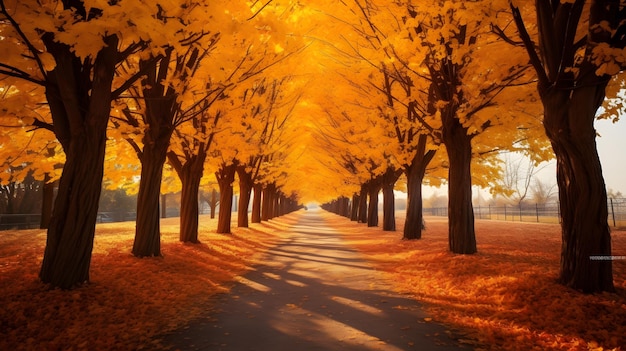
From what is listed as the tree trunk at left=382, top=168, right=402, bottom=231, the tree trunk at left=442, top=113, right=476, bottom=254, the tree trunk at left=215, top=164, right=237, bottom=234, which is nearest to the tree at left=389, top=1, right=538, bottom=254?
the tree trunk at left=442, top=113, right=476, bottom=254

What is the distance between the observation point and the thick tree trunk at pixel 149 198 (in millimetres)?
8844

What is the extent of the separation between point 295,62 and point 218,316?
27.9 feet

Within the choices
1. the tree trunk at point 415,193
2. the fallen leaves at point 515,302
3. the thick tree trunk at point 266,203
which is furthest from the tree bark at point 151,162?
the thick tree trunk at point 266,203

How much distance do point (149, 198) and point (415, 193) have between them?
9810 mm

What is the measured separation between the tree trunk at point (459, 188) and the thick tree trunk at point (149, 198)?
766 centimetres

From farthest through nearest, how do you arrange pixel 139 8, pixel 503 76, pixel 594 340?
pixel 503 76 < pixel 139 8 < pixel 594 340

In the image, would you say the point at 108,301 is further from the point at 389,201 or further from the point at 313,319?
the point at 389,201

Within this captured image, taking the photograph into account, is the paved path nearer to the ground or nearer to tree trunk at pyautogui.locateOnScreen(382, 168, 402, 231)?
the ground

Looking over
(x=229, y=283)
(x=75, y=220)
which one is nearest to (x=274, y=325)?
(x=229, y=283)

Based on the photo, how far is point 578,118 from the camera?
547 cm

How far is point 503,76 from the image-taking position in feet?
27.0

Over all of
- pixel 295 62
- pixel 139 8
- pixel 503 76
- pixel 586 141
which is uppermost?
pixel 295 62

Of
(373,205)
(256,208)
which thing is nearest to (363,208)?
(373,205)

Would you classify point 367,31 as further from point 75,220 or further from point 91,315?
point 91,315
